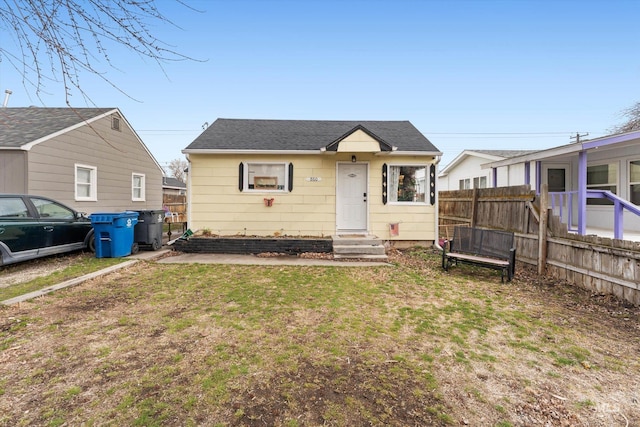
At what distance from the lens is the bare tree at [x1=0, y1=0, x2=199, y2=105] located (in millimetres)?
1921

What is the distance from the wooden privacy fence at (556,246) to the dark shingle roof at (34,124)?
38.2 ft

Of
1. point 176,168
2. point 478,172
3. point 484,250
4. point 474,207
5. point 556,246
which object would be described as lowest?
point 484,250

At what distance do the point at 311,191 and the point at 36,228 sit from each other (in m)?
6.65

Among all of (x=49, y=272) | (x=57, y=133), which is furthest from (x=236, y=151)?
(x=57, y=133)

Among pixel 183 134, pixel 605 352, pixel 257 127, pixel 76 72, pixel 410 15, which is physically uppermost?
pixel 183 134

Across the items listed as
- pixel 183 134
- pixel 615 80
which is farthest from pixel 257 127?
pixel 183 134

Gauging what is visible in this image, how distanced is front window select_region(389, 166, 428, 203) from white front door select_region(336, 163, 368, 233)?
887 millimetres

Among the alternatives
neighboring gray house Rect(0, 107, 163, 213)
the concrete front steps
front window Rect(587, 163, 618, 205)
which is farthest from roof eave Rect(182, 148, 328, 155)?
front window Rect(587, 163, 618, 205)

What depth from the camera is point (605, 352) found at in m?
3.17

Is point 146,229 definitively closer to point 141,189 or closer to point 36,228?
point 36,228

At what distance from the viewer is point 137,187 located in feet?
49.0

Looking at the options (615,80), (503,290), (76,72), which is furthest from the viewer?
(615,80)

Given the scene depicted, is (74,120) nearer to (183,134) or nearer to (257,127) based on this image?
(257,127)

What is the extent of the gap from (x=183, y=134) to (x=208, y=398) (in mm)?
41095
